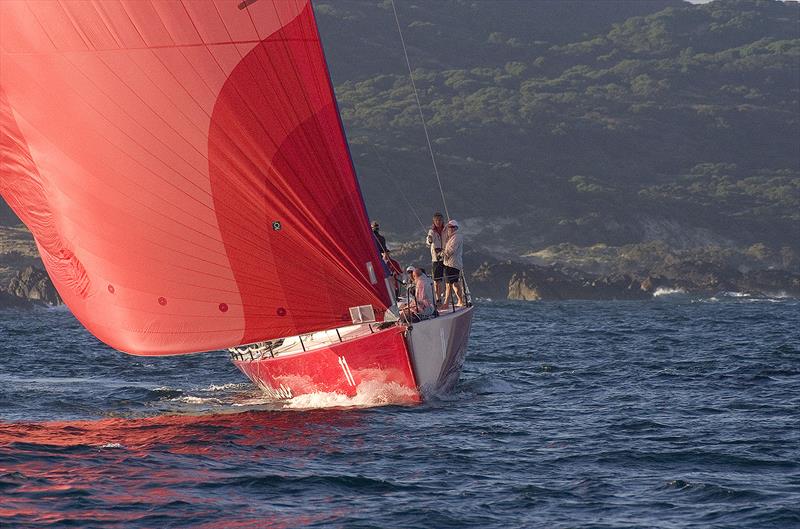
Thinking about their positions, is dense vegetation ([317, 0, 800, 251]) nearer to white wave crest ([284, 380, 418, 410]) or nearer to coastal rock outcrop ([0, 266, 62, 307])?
coastal rock outcrop ([0, 266, 62, 307])

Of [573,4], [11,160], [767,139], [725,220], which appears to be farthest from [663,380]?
[573,4]

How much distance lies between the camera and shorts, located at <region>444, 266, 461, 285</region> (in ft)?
69.6

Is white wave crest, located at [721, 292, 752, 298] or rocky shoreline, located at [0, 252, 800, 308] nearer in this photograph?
rocky shoreline, located at [0, 252, 800, 308]

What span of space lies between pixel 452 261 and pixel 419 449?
623 cm

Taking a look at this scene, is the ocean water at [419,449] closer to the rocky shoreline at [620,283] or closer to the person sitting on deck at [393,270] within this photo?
the person sitting on deck at [393,270]

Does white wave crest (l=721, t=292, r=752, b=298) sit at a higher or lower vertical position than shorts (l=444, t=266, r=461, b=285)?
lower

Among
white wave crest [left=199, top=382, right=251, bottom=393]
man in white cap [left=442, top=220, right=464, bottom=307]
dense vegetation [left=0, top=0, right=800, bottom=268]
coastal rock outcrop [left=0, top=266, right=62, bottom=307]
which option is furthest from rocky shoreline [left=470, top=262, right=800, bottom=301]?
man in white cap [left=442, top=220, right=464, bottom=307]

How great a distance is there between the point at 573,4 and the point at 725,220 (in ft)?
309

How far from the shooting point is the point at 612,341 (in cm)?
3391

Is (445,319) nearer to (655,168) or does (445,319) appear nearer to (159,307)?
(159,307)

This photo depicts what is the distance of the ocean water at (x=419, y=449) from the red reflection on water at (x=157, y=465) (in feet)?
0.12

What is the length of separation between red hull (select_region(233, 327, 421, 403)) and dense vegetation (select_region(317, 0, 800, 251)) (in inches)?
A: 2907

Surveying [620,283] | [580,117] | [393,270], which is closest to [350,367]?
[393,270]

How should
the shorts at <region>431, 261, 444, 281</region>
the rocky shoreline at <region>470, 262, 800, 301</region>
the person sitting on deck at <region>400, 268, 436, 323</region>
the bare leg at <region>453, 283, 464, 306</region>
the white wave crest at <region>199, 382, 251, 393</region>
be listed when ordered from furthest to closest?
the rocky shoreline at <region>470, 262, 800, 301</region> < the white wave crest at <region>199, 382, 251, 393</region> < the shorts at <region>431, 261, 444, 281</region> < the bare leg at <region>453, 283, 464, 306</region> < the person sitting on deck at <region>400, 268, 436, 323</region>
